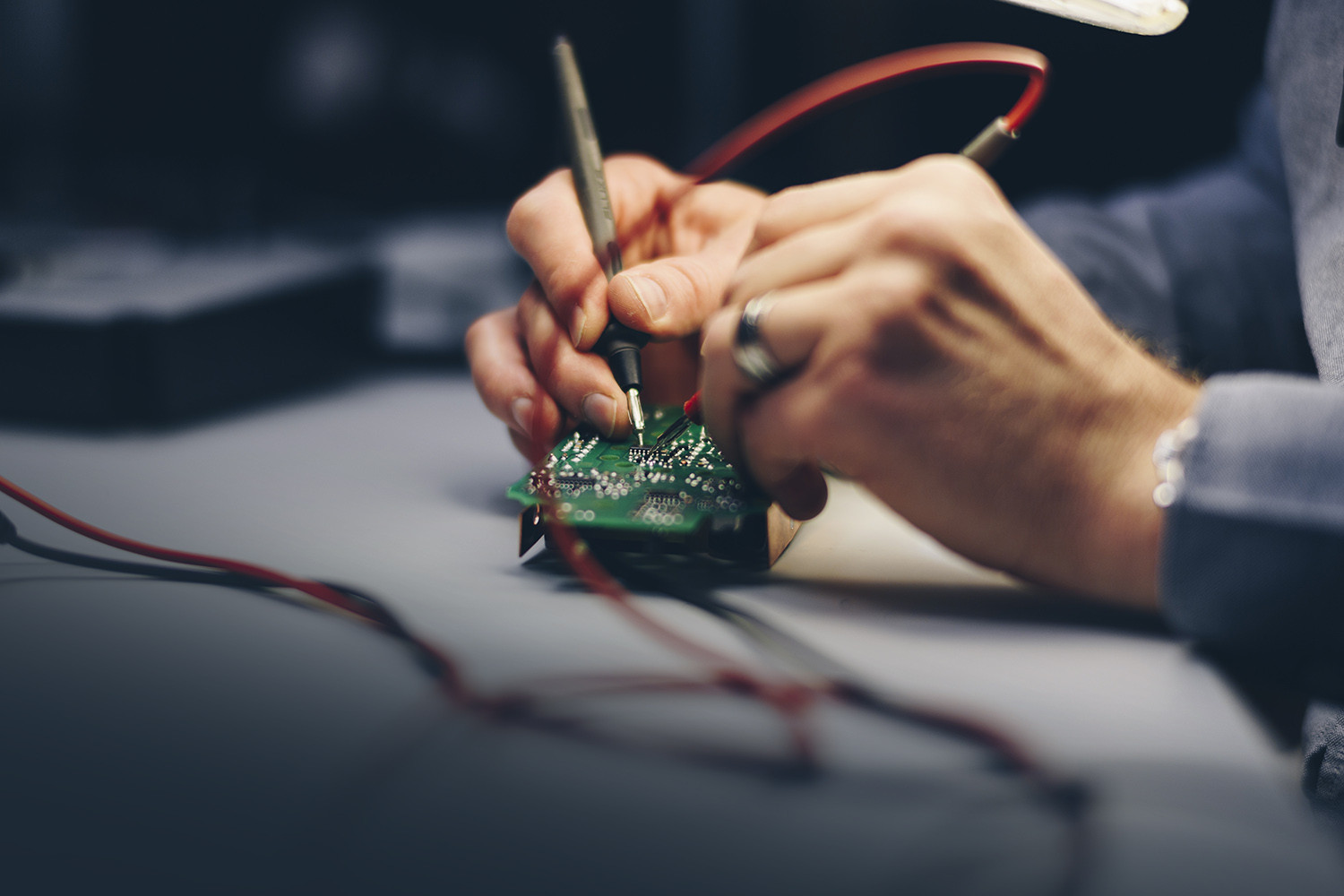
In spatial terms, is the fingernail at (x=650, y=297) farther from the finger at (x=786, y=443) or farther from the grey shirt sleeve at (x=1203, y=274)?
the grey shirt sleeve at (x=1203, y=274)

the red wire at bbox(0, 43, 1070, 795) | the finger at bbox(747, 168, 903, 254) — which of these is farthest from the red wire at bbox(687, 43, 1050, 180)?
the finger at bbox(747, 168, 903, 254)

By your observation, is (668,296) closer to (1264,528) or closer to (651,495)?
(651,495)

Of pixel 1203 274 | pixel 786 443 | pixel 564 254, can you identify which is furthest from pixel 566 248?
pixel 1203 274

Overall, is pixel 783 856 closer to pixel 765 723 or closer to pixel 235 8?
pixel 765 723

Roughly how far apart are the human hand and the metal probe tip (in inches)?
3.6

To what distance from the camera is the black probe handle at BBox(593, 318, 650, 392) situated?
0.54 m

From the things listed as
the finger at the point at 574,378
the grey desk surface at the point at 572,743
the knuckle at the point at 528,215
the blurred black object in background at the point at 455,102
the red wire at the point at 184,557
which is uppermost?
the blurred black object in background at the point at 455,102

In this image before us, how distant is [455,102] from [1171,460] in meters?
0.99

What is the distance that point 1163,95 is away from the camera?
108cm

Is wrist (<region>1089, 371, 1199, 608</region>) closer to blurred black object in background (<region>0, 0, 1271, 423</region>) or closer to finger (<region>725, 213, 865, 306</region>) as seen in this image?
finger (<region>725, 213, 865, 306</region>)

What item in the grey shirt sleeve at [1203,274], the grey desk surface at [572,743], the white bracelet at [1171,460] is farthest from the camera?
the grey shirt sleeve at [1203,274]

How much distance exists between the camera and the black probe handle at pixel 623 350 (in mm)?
541

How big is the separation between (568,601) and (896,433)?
171mm

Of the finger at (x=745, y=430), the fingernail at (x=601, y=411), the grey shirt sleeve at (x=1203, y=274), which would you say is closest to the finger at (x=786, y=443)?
the finger at (x=745, y=430)
